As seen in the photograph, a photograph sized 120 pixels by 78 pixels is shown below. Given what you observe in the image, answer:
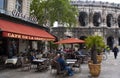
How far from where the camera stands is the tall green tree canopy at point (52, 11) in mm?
36031

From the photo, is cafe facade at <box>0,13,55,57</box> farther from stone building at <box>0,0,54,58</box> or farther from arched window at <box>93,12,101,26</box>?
arched window at <box>93,12,101,26</box>

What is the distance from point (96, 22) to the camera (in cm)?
5975

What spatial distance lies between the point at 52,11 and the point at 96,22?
2437 centimetres

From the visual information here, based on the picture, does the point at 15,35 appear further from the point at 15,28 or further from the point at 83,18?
the point at 83,18

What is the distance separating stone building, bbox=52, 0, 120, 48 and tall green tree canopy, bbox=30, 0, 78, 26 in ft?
49.0

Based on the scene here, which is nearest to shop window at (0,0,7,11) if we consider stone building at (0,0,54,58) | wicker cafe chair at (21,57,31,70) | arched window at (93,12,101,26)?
stone building at (0,0,54,58)

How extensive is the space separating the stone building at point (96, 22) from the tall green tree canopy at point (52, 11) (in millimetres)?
14940

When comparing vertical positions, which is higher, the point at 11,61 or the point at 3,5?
the point at 3,5

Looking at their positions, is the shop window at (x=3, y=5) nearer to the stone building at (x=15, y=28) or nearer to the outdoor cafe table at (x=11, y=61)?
the stone building at (x=15, y=28)

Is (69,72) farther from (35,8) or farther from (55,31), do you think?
(55,31)

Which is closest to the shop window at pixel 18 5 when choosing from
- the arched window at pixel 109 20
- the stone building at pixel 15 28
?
the stone building at pixel 15 28

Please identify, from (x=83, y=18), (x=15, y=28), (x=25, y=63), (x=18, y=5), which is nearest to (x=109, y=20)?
(x=83, y=18)

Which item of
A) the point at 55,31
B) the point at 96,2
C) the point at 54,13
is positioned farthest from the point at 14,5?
the point at 96,2

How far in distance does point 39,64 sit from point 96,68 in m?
4.34
